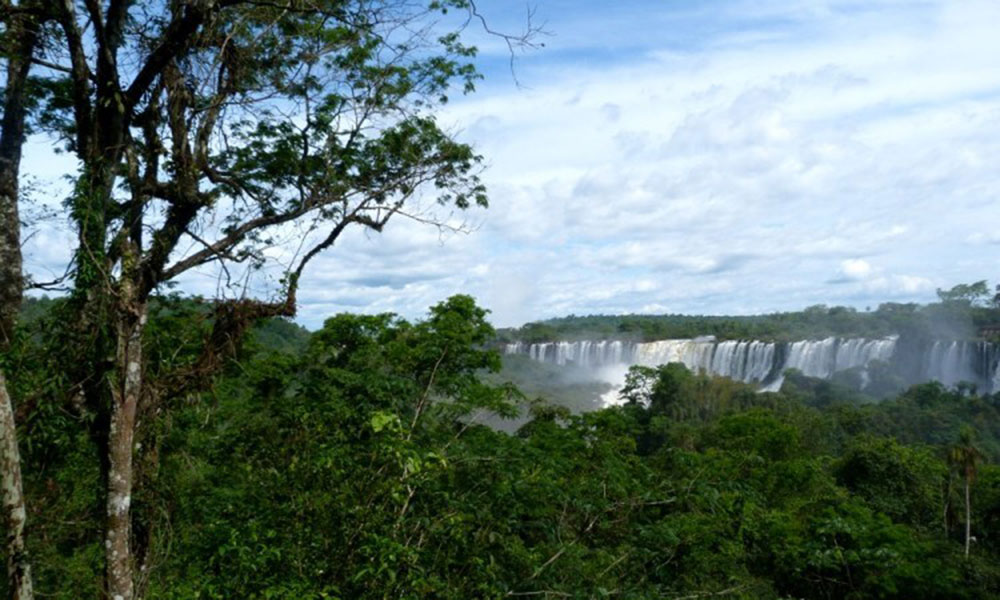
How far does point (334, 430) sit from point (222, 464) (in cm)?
332

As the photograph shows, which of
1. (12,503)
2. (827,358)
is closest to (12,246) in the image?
(12,503)

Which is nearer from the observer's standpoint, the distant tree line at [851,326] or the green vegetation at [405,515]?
the green vegetation at [405,515]

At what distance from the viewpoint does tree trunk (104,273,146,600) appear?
406 centimetres

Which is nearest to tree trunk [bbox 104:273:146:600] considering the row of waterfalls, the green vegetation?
the green vegetation

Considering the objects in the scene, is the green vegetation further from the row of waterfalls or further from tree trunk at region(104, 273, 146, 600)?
the row of waterfalls

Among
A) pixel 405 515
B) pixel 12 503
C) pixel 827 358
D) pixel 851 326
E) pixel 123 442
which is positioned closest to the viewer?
pixel 12 503

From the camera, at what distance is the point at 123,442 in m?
4.24

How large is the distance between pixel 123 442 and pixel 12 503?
0.60 metres

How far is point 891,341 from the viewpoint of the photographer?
50500 mm

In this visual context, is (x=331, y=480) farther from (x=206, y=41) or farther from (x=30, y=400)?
(x=206, y=41)

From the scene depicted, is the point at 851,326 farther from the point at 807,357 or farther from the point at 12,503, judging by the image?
the point at 12,503

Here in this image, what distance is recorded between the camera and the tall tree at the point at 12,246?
3.79m

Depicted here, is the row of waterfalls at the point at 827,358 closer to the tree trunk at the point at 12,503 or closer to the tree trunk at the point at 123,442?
the tree trunk at the point at 123,442

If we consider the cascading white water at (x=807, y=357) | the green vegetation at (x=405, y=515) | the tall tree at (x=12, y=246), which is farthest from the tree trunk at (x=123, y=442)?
the cascading white water at (x=807, y=357)
